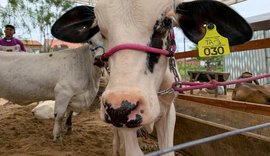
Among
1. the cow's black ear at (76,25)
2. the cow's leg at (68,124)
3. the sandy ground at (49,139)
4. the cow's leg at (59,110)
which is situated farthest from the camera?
the cow's leg at (68,124)

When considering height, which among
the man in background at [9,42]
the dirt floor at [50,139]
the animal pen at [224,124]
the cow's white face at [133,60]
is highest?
the man in background at [9,42]

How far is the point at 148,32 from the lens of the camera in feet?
4.83

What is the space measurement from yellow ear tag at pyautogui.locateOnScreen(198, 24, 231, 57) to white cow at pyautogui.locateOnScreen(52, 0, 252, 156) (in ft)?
0.12

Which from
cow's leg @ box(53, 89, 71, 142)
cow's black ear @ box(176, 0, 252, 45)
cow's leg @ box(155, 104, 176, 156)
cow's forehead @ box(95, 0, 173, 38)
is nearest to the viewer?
cow's forehead @ box(95, 0, 173, 38)

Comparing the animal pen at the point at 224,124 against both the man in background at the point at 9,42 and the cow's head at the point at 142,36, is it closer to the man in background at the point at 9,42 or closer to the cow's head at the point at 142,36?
the cow's head at the point at 142,36

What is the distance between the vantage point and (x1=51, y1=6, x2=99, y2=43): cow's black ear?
2.14m

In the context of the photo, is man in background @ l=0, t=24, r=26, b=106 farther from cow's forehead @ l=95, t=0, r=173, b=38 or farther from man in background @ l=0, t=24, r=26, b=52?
cow's forehead @ l=95, t=0, r=173, b=38

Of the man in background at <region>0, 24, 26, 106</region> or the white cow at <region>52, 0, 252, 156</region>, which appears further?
the man in background at <region>0, 24, 26, 106</region>

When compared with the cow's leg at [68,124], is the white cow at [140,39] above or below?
above

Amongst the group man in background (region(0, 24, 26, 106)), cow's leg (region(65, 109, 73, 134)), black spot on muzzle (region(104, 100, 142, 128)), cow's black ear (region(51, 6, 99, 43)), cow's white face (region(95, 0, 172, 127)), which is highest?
man in background (region(0, 24, 26, 106))

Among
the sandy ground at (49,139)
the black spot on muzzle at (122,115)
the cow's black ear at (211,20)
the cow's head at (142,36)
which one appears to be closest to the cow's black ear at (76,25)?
the cow's head at (142,36)

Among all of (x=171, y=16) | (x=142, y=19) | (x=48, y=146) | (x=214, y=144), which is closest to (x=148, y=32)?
(x=142, y=19)

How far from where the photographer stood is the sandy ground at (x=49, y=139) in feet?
11.8

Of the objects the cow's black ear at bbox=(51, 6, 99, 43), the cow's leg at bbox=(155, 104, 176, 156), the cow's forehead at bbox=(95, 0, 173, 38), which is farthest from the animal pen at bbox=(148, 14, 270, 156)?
the cow's black ear at bbox=(51, 6, 99, 43)
